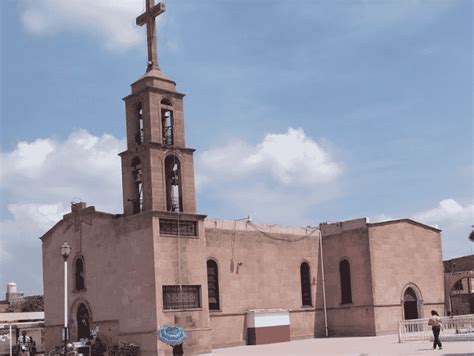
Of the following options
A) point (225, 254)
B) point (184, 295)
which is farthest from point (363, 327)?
point (184, 295)

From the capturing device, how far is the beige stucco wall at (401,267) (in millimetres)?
37219

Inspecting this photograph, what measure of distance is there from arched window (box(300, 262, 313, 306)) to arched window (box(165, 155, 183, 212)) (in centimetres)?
970

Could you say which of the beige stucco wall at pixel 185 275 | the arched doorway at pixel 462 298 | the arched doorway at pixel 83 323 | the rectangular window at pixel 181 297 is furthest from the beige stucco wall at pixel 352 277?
the arched doorway at pixel 83 323

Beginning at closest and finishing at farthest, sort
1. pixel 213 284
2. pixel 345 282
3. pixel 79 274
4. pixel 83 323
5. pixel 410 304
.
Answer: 1. pixel 213 284
2. pixel 83 323
3. pixel 79 274
4. pixel 345 282
5. pixel 410 304

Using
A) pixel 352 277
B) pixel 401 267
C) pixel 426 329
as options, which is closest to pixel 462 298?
pixel 401 267

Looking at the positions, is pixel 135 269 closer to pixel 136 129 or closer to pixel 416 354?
pixel 136 129

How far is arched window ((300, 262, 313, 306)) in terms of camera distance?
38312 mm

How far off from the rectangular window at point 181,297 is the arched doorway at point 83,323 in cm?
555

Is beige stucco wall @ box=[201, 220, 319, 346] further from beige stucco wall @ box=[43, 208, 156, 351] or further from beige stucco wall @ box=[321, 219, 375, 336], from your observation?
beige stucco wall @ box=[43, 208, 156, 351]

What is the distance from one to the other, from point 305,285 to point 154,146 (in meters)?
12.6

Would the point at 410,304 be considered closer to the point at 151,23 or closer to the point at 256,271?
the point at 256,271

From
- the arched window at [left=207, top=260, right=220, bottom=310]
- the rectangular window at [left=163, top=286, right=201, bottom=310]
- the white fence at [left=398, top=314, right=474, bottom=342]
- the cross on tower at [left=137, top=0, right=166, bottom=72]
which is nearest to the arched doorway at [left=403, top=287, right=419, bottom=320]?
the white fence at [left=398, top=314, right=474, bottom=342]

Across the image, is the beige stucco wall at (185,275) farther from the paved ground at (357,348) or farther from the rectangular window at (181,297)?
the paved ground at (357,348)

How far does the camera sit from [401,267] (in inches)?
1518
